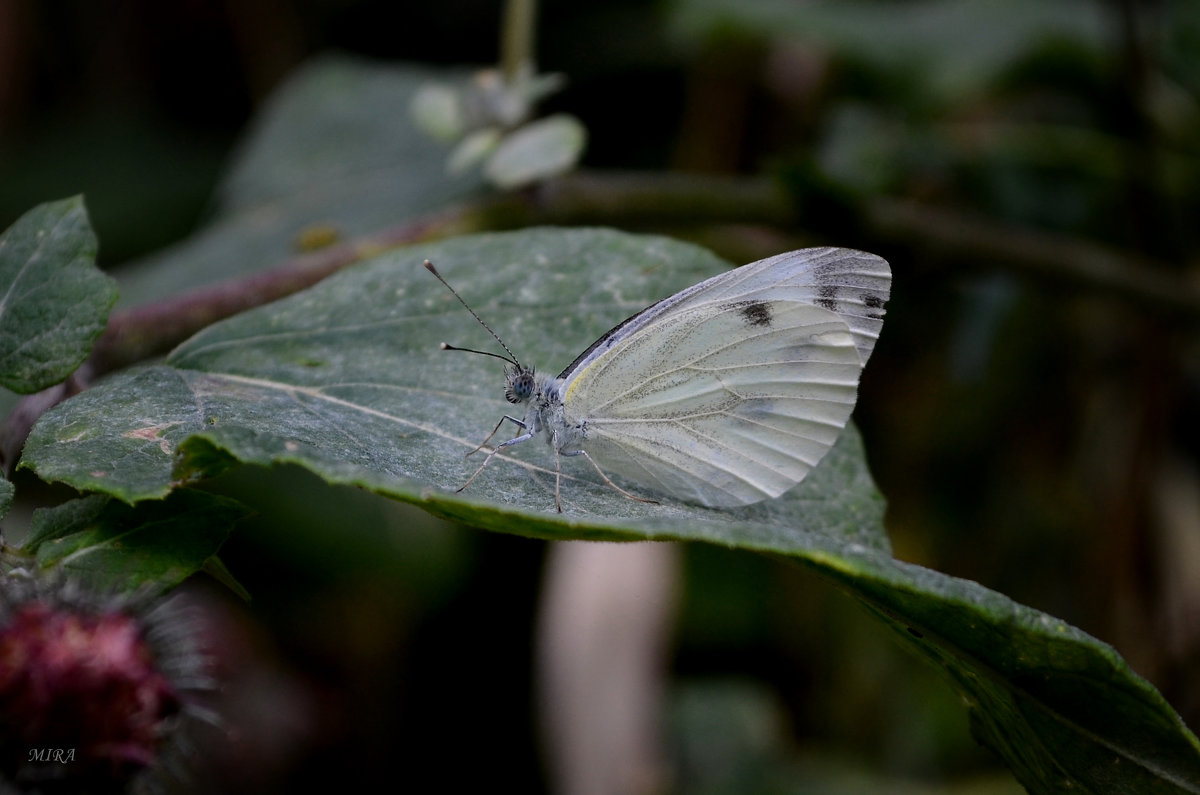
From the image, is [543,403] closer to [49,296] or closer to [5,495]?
[49,296]

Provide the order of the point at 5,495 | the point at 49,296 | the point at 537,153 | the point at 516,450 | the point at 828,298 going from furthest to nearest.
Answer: the point at 537,153 → the point at 828,298 → the point at 516,450 → the point at 49,296 → the point at 5,495

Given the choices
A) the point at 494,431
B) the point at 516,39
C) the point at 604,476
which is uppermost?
the point at 516,39

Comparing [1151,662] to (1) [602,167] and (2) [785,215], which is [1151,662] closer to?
(2) [785,215]

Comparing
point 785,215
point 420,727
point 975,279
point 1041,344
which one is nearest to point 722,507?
point 785,215

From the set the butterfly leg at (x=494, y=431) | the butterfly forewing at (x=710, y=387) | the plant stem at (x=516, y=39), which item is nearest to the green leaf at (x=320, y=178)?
the plant stem at (x=516, y=39)

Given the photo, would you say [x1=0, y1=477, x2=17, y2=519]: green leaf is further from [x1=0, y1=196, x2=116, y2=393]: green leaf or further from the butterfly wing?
the butterfly wing

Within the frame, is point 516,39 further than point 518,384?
Yes

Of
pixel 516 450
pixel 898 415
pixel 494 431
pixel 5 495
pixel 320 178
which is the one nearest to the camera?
pixel 5 495

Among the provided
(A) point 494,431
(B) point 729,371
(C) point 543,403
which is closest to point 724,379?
(B) point 729,371
